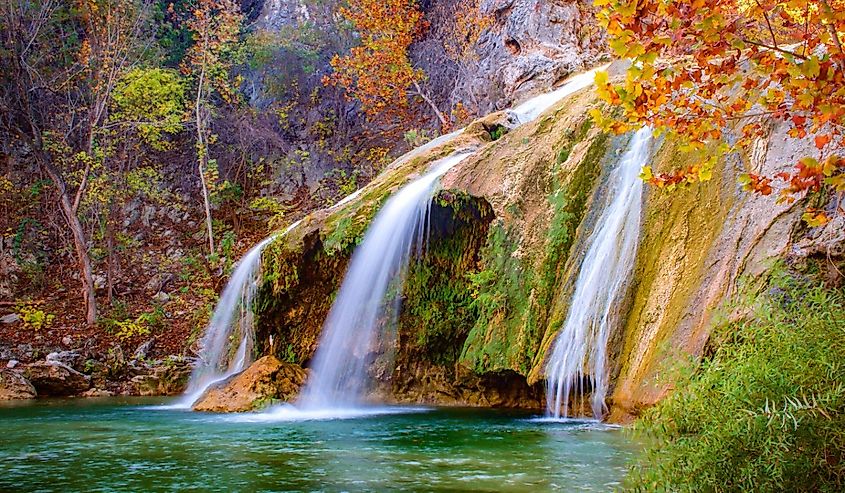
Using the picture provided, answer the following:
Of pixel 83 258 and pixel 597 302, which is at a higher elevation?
pixel 83 258

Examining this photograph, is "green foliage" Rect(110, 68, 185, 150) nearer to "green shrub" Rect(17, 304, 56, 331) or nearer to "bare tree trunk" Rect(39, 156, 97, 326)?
"bare tree trunk" Rect(39, 156, 97, 326)

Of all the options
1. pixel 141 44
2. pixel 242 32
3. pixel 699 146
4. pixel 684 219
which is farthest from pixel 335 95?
pixel 699 146

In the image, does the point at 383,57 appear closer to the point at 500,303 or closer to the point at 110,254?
the point at 110,254

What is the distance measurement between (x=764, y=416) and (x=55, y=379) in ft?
44.9

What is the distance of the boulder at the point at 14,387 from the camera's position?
1338 centimetres

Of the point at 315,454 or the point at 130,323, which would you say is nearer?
the point at 315,454

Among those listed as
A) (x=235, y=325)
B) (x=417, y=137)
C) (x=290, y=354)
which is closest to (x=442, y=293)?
(x=290, y=354)

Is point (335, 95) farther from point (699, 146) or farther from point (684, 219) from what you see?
point (699, 146)

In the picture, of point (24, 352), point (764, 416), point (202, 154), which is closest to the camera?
point (764, 416)

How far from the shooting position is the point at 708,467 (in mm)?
Answer: 3287

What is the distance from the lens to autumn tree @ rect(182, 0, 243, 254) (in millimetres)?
20203

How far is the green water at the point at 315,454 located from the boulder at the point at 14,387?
4.39 metres

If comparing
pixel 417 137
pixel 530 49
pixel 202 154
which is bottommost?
pixel 202 154

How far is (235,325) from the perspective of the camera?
496 inches
